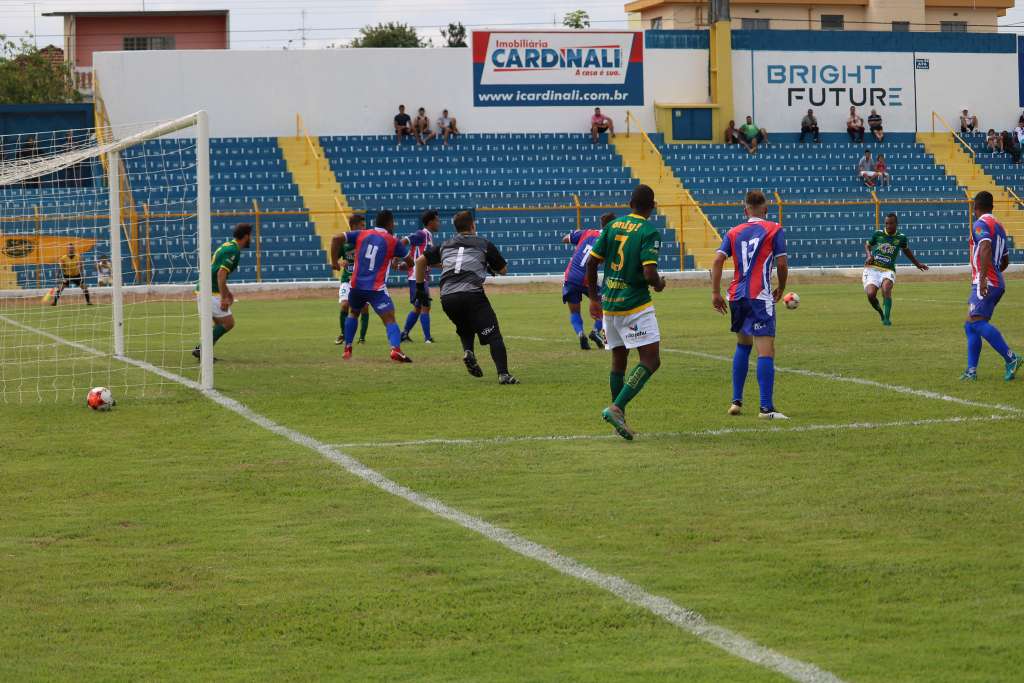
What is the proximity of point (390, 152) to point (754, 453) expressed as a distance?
34783 millimetres

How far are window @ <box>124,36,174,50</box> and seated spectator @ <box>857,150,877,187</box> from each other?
30.5m

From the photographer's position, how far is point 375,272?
16.3 meters

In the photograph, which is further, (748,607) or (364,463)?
(364,463)

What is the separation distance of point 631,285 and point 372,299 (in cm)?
661

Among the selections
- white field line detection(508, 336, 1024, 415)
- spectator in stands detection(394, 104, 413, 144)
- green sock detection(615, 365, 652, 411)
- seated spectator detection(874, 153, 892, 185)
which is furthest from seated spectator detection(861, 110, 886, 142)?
green sock detection(615, 365, 652, 411)

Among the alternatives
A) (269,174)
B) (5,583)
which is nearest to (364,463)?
(5,583)

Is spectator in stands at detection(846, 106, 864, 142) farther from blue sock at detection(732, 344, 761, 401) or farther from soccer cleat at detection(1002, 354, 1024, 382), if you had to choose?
blue sock at detection(732, 344, 761, 401)

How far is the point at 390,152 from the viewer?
43062 mm

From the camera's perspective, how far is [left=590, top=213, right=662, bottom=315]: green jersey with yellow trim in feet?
33.4

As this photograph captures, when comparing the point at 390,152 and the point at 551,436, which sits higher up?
the point at 390,152

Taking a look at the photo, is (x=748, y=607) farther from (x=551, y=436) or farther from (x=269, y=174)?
(x=269, y=174)

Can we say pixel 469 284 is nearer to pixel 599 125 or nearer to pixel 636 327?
pixel 636 327

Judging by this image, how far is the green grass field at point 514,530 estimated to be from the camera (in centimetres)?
519

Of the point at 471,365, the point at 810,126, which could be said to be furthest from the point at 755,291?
the point at 810,126
